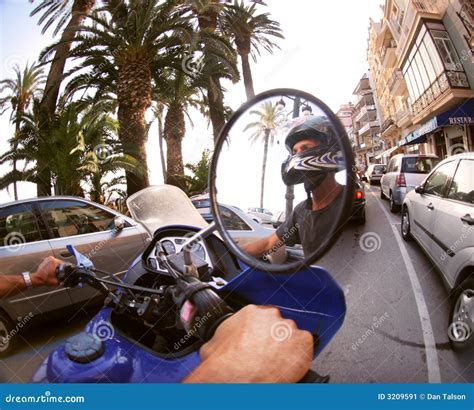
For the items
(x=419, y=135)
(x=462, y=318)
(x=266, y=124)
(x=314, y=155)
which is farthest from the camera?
(x=419, y=135)

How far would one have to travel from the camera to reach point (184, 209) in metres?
1.32

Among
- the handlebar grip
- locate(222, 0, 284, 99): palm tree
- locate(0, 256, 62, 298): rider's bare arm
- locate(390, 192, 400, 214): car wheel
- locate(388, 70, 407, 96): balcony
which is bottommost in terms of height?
the handlebar grip

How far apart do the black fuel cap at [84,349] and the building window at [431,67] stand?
1.49 m

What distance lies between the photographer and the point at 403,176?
1.33 metres

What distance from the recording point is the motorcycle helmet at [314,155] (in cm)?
56

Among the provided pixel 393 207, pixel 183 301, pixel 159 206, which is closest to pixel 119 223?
pixel 159 206

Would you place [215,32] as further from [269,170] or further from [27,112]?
[27,112]

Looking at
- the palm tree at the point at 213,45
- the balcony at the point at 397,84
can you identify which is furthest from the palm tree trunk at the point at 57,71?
the balcony at the point at 397,84

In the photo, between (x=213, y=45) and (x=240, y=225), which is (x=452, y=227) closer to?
(x=240, y=225)

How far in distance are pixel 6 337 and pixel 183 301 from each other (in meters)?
1.17

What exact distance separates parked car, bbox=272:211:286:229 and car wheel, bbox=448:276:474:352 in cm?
60

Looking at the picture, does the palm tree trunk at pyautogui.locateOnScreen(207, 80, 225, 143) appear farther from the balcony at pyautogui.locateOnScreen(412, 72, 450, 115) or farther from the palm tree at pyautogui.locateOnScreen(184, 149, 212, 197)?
the balcony at pyautogui.locateOnScreen(412, 72, 450, 115)

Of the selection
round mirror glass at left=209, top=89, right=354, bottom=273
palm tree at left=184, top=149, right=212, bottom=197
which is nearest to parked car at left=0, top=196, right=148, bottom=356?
palm tree at left=184, top=149, right=212, bottom=197

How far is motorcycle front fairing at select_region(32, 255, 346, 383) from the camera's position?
79 cm
